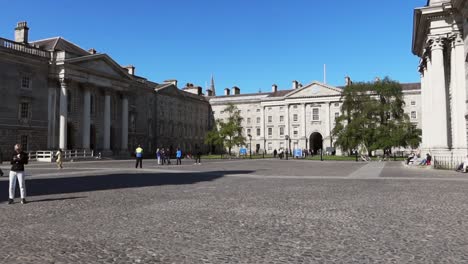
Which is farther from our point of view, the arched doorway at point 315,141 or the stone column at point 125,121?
the arched doorway at point 315,141

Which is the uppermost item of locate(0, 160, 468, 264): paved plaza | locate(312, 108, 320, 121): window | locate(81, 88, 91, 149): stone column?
locate(312, 108, 320, 121): window

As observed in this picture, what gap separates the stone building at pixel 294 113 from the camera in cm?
8356

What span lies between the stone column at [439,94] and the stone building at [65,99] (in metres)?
37.5

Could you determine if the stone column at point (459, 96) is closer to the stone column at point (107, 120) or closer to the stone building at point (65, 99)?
the stone building at point (65, 99)

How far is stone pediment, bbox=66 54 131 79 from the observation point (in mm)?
47641

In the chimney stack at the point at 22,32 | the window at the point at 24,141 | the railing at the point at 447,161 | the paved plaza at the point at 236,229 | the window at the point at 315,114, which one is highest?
the chimney stack at the point at 22,32

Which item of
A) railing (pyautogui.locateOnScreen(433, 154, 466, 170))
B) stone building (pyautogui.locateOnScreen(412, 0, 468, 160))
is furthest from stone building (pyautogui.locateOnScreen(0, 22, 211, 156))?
railing (pyautogui.locateOnScreen(433, 154, 466, 170))

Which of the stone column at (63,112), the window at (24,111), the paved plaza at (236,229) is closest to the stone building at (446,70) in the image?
the paved plaza at (236,229)

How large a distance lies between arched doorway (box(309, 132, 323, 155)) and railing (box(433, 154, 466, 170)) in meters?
59.1

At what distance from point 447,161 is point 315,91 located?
5871 cm

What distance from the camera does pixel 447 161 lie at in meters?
27.3

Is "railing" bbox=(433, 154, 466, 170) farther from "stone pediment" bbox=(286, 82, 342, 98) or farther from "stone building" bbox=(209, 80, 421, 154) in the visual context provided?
"stone pediment" bbox=(286, 82, 342, 98)

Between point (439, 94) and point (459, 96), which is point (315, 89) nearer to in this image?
point (439, 94)

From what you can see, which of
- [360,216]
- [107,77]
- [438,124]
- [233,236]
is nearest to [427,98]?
[438,124]
